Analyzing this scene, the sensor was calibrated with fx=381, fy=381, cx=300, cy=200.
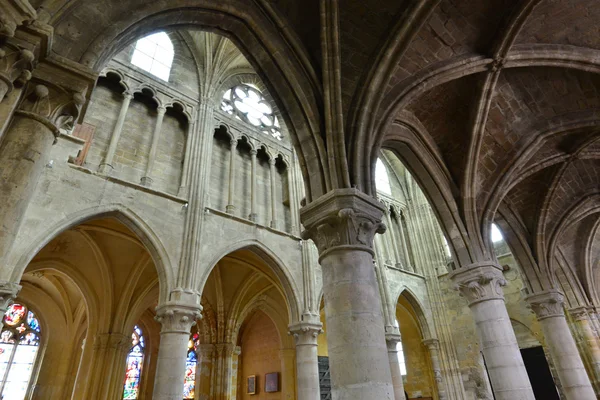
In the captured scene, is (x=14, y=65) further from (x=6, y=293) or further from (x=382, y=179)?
(x=382, y=179)

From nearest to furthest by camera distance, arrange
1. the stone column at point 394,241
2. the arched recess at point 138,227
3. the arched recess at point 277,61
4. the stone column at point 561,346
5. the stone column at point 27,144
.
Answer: the stone column at point 27,144 < the arched recess at point 277,61 < the arched recess at point 138,227 < the stone column at point 561,346 < the stone column at point 394,241

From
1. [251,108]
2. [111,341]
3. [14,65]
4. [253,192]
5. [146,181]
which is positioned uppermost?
[251,108]

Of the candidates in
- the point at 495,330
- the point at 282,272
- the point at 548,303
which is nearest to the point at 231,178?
the point at 282,272

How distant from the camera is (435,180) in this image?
8.04 metres

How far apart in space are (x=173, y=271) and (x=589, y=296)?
12.7m

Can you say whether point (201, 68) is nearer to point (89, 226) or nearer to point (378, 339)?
point (89, 226)

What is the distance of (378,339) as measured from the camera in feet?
12.9

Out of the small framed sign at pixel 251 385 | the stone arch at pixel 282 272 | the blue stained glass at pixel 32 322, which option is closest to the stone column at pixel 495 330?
the stone arch at pixel 282 272

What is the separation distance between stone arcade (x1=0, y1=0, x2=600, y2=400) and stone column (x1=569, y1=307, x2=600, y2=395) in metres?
0.07

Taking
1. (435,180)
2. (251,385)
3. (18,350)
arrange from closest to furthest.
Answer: (435,180)
(18,350)
(251,385)

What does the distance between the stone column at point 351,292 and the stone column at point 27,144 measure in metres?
2.83

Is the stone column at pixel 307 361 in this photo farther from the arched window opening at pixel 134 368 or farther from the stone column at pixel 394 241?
the arched window opening at pixel 134 368

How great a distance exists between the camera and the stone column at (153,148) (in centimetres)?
903

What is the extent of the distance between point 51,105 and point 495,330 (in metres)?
7.19
